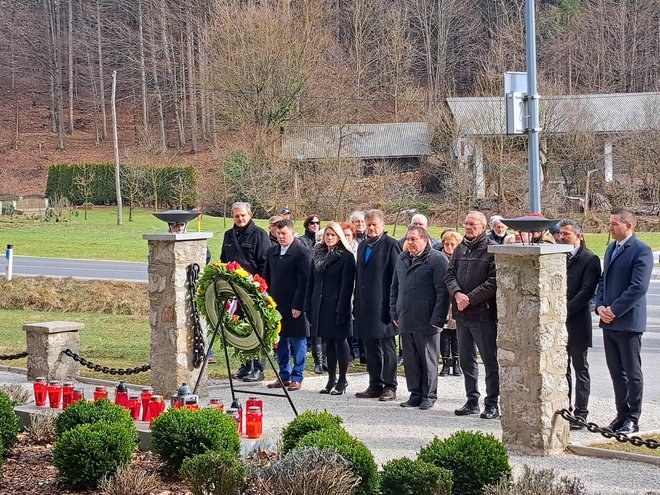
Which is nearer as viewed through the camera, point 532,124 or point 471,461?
point 471,461

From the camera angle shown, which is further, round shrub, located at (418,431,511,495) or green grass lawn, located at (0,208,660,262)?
green grass lawn, located at (0,208,660,262)

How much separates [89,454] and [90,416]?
0.87 m

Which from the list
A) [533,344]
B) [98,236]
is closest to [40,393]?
[533,344]

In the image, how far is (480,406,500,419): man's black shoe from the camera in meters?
10.0

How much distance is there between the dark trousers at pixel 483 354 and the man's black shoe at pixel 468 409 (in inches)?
1.7

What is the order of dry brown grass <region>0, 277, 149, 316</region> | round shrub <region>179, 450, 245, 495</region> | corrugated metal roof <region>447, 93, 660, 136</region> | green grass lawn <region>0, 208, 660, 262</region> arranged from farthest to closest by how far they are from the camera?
corrugated metal roof <region>447, 93, 660, 136</region> → green grass lawn <region>0, 208, 660, 262</region> → dry brown grass <region>0, 277, 149, 316</region> → round shrub <region>179, 450, 245, 495</region>

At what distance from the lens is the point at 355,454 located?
22.0 ft

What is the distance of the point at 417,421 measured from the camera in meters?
9.85

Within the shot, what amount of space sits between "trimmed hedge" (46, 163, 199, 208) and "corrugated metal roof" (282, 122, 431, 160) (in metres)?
6.04

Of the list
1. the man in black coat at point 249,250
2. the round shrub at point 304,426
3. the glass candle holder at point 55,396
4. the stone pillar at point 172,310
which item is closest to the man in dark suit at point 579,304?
the round shrub at point 304,426

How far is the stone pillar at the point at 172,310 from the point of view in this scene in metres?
10.7

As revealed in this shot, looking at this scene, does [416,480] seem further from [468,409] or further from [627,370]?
[468,409]

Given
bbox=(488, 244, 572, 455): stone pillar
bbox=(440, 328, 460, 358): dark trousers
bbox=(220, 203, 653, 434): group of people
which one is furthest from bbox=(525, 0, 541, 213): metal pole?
bbox=(488, 244, 572, 455): stone pillar

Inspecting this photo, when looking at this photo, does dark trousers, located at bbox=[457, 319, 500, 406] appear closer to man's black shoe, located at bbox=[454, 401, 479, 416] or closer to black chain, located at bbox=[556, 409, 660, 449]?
man's black shoe, located at bbox=[454, 401, 479, 416]
